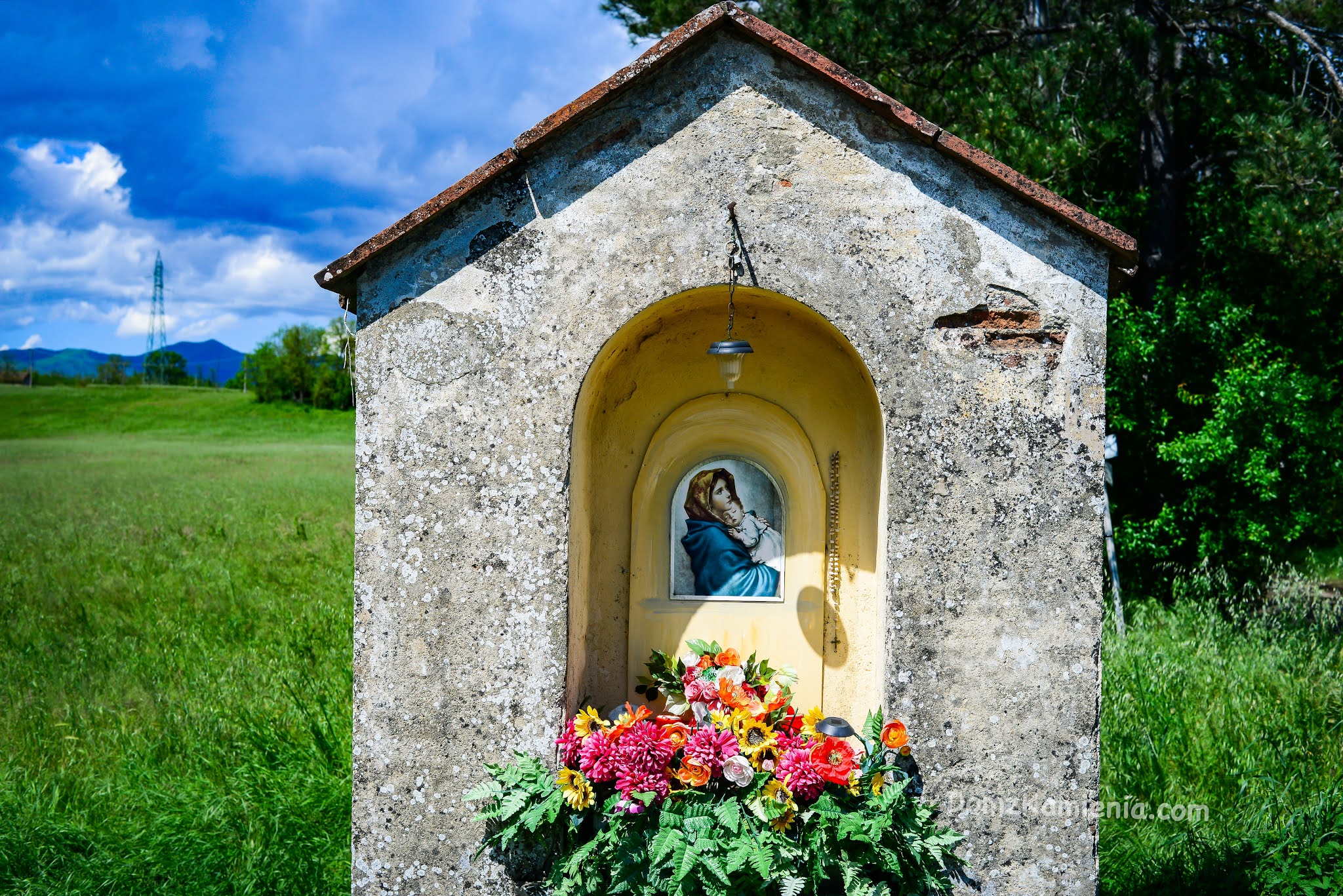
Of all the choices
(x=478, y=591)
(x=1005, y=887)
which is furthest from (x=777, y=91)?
(x=1005, y=887)

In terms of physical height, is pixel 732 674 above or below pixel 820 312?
below

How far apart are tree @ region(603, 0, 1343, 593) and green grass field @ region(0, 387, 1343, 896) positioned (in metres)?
1.61

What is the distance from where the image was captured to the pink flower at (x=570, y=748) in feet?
11.1

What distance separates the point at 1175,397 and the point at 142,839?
34.7 ft

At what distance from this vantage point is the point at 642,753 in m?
3.29

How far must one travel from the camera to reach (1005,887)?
3.36 m

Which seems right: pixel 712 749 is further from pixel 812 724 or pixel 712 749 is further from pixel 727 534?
pixel 727 534

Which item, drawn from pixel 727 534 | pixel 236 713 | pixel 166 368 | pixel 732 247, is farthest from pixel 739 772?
pixel 166 368

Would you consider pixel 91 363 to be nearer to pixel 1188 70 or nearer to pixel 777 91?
pixel 777 91

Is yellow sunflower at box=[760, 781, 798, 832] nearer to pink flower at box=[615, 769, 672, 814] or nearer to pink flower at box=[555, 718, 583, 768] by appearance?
pink flower at box=[615, 769, 672, 814]

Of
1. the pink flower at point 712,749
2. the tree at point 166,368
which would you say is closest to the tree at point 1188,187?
the pink flower at point 712,749

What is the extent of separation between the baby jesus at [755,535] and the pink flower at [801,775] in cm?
132

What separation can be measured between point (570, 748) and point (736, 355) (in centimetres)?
181

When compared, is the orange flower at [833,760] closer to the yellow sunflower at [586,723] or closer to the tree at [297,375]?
the yellow sunflower at [586,723]
